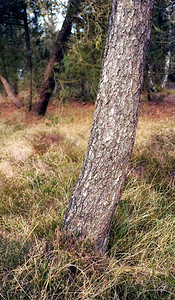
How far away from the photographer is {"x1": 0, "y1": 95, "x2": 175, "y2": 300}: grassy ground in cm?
156

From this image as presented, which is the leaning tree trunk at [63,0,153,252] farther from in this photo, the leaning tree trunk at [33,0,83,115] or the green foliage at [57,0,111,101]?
the leaning tree trunk at [33,0,83,115]

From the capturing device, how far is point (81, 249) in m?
1.82

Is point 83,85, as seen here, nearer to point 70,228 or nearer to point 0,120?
point 0,120

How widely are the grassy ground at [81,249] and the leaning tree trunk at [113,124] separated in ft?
0.82

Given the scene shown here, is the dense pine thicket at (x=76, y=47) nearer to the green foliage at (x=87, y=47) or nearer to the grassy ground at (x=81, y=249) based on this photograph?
the green foliage at (x=87, y=47)

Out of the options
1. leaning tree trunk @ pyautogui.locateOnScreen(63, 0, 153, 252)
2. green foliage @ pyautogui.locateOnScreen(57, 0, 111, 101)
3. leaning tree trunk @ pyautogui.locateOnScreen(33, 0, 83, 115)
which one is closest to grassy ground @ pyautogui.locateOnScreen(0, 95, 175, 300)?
leaning tree trunk @ pyautogui.locateOnScreen(63, 0, 153, 252)

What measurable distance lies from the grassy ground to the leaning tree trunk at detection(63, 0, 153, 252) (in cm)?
25

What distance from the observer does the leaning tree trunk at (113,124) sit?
169cm

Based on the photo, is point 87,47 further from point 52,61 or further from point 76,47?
point 52,61

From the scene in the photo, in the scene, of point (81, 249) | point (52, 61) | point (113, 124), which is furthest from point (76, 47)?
point (81, 249)

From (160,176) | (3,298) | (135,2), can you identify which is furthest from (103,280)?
(135,2)

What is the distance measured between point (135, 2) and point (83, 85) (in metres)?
9.17

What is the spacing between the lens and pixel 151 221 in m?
2.38

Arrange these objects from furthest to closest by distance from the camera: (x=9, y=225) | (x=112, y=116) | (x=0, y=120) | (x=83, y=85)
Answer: (x=83, y=85)
(x=0, y=120)
(x=9, y=225)
(x=112, y=116)
